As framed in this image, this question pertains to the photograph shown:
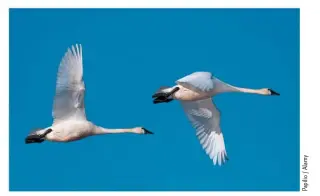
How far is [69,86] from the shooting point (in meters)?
21.2

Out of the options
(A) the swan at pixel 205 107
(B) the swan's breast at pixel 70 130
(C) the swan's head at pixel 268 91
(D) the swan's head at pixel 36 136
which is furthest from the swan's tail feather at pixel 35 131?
(C) the swan's head at pixel 268 91

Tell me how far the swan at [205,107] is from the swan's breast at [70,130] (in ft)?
7.15

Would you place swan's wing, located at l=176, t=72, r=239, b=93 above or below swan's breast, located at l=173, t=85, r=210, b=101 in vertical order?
above

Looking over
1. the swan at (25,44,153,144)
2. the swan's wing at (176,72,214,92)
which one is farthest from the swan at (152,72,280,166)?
the swan at (25,44,153,144)

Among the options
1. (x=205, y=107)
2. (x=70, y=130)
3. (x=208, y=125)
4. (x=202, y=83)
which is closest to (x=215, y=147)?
(x=208, y=125)

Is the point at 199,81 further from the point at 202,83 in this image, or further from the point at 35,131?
the point at 35,131

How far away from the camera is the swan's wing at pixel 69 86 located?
2117 cm

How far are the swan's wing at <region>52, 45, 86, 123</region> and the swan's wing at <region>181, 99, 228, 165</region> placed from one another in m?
3.34

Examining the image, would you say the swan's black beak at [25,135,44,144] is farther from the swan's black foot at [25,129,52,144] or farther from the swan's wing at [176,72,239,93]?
the swan's wing at [176,72,239,93]

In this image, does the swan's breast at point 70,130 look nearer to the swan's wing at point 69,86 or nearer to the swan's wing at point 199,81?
the swan's wing at point 69,86

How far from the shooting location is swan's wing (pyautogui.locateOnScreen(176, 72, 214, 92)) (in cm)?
2133

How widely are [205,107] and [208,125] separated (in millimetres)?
468
